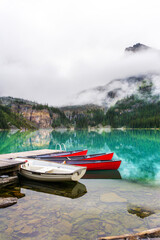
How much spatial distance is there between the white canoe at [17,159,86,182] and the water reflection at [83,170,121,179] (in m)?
3.62

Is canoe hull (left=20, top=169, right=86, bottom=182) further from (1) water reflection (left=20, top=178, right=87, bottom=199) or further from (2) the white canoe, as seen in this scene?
(1) water reflection (left=20, top=178, right=87, bottom=199)

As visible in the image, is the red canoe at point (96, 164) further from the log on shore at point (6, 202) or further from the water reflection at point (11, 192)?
the log on shore at point (6, 202)

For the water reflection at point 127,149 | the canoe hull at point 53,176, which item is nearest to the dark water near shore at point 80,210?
the canoe hull at point 53,176

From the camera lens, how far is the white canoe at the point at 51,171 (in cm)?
1472

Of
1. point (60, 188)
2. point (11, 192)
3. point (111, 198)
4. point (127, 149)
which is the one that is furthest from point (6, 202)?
point (127, 149)

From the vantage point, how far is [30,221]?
9242mm

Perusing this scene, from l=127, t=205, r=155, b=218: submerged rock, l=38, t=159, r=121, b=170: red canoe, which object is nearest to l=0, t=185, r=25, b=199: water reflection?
l=38, t=159, r=121, b=170: red canoe

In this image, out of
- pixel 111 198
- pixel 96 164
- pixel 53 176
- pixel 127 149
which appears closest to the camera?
pixel 111 198

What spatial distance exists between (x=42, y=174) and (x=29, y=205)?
429 cm

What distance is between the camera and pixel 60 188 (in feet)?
48.5

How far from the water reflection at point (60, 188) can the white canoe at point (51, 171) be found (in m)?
0.50

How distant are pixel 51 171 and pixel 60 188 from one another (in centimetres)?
225

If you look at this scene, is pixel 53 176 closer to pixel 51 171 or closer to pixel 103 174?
pixel 51 171

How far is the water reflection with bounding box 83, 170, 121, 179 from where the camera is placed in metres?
19.0
